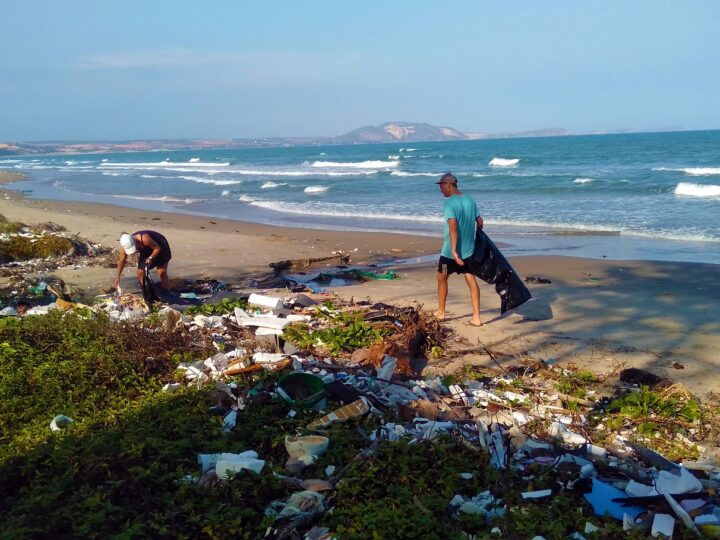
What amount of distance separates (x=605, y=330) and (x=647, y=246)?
22.7ft

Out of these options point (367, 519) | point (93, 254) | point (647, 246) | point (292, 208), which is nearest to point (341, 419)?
point (367, 519)

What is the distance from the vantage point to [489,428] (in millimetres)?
4395

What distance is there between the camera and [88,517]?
3.23 m

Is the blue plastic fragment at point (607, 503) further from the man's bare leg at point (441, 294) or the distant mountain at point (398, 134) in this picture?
the distant mountain at point (398, 134)

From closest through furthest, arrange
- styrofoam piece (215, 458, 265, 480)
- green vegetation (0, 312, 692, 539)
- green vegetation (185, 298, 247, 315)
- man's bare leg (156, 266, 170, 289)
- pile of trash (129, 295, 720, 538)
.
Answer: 1. green vegetation (0, 312, 692, 539)
2. pile of trash (129, 295, 720, 538)
3. styrofoam piece (215, 458, 265, 480)
4. green vegetation (185, 298, 247, 315)
5. man's bare leg (156, 266, 170, 289)

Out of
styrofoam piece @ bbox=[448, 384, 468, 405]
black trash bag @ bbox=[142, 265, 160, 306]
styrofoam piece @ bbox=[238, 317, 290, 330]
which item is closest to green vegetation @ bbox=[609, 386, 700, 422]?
styrofoam piece @ bbox=[448, 384, 468, 405]

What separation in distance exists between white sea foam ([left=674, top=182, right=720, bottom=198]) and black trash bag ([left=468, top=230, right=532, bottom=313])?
58.6 ft

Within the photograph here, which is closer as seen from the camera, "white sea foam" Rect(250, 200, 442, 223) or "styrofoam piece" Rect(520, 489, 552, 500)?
"styrofoam piece" Rect(520, 489, 552, 500)

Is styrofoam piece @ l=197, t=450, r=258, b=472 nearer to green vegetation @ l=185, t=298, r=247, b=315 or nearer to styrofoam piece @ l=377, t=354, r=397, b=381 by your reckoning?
styrofoam piece @ l=377, t=354, r=397, b=381

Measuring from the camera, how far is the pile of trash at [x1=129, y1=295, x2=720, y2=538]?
334 centimetres

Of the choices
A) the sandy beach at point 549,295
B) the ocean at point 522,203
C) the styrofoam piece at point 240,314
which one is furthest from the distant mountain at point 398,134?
the styrofoam piece at point 240,314

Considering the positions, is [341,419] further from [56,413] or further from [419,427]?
[56,413]

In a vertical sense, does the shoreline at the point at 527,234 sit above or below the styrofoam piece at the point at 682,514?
below

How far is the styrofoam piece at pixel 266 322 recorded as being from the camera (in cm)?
675
